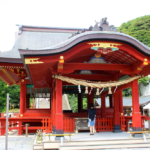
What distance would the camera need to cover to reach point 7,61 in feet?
36.1

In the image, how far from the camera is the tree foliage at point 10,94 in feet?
76.3

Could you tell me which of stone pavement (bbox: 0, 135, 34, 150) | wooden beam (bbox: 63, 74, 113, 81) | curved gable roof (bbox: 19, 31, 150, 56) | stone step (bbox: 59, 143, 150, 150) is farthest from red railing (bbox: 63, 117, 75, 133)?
curved gable roof (bbox: 19, 31, 150, 56)

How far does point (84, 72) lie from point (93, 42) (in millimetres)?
2621

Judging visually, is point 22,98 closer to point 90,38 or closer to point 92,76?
point 92,76

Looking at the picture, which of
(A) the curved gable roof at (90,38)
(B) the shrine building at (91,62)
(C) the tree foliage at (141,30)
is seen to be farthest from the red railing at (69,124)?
(C) the tree foliage at (141,30)

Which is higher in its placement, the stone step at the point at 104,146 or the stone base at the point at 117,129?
the stone base at the point at 117,129

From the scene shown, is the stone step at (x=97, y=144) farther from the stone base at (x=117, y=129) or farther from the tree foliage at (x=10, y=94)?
the tree foliage at (x=10, y=94)

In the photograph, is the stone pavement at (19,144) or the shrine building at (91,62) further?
the stone pavement at (19,144)

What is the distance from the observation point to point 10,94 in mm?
30609

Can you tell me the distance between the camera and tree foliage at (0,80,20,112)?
2326cm

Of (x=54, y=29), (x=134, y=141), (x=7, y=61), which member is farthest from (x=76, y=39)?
(x=54, y=29)

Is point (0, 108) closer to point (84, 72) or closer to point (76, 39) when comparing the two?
point (84, 72)

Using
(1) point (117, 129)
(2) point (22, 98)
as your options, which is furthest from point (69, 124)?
(2) point (22, 98)

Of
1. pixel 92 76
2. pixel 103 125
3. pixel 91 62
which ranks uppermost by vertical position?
pixel 91 62
